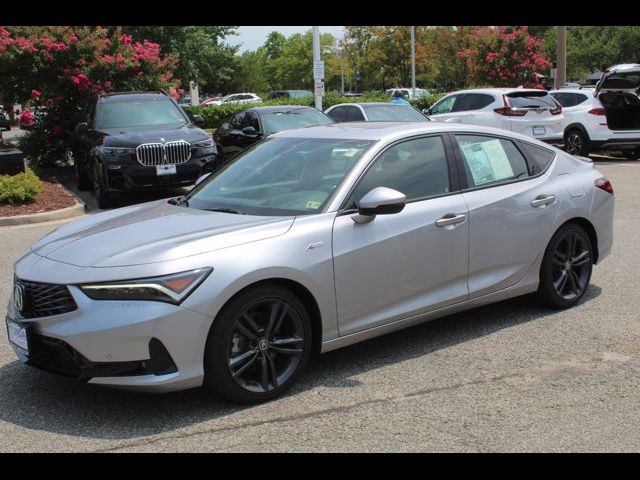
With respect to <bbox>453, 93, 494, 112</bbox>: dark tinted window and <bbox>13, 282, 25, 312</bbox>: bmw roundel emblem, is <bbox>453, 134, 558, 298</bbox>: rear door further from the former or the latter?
<bbox>453, 93, 494, 112</bbox>: dark tinted window

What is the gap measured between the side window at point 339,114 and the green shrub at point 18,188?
270 inches

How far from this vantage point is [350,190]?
4605 mm

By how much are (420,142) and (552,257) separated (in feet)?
4.76

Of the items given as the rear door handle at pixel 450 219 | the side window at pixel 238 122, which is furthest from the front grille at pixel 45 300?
the side window at pixel 238 122

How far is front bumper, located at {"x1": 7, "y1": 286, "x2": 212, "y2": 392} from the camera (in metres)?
3.70

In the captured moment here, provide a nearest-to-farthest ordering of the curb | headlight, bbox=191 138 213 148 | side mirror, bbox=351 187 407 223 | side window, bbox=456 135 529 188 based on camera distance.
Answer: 1. side mirror, bbox=351 187 407 223
2. side window, bbox=456 135 529 188
3. the curb
4. headlight, bbox=191 138 213 148

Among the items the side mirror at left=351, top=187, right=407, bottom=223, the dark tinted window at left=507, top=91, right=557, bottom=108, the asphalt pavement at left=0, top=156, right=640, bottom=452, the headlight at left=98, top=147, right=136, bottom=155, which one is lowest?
the asphalt pavement at left=0, top=156, right=640, bottom=452

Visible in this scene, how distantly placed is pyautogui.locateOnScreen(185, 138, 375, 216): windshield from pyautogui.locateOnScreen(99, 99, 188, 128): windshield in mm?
7815

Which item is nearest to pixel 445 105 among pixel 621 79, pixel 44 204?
pixel 621 79

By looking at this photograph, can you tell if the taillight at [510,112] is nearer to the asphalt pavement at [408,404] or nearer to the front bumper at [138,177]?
the front bumper at [138,177]

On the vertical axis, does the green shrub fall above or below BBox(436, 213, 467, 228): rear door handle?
below

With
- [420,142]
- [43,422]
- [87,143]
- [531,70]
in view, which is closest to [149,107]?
[87,143]

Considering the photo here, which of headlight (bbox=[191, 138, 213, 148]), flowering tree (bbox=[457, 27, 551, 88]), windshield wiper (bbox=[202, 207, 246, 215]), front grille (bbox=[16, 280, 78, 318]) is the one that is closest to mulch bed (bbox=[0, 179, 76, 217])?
headlight (bbox=[191, 138, 213, 148])
